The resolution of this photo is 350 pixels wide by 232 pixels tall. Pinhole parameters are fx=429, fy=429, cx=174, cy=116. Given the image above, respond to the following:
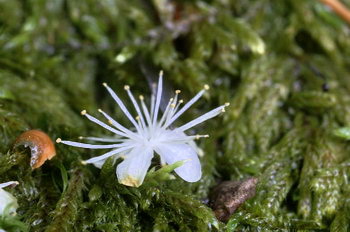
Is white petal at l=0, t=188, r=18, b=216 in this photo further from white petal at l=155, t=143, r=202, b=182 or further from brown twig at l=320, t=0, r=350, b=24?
brown twig at l=320, t=0, r=350, b=24

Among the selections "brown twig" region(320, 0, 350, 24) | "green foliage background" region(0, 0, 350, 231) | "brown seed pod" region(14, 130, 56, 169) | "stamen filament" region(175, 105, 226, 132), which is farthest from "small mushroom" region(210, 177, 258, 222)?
"brown twig" region(320, 0, 350, 24)

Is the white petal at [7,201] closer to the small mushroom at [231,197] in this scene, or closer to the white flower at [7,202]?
the white flower at [7,202]

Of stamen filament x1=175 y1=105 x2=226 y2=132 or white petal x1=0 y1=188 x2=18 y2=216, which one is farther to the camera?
stamen filament x1=175 y1=105 x2=226 y2=132

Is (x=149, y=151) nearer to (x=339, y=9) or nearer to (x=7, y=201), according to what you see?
(x=7, y=201)

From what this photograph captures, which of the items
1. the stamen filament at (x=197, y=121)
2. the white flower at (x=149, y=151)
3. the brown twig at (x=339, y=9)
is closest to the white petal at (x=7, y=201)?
the white flower at (x=149, y=151)

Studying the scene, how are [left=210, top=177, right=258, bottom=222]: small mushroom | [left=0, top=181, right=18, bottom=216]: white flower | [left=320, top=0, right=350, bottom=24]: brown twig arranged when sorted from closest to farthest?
[left=0, top=181, right=18, bottom=216]: white flower
[left=210, top=177, right=258, bottom=222]: small mushroom
[left=320, top=0, right=350, bottom=24]: brown twig

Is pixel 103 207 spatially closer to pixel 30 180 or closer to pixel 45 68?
pixel 30 180
